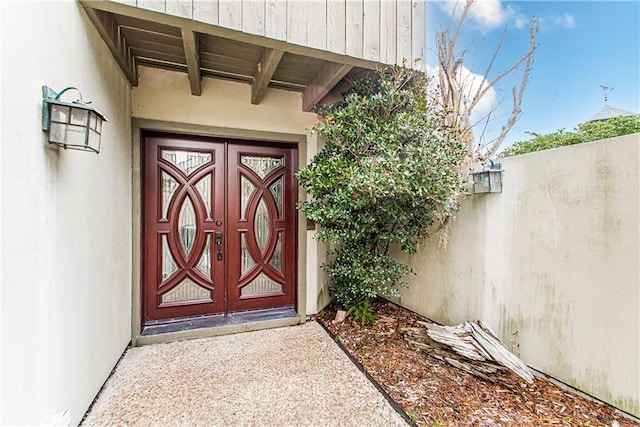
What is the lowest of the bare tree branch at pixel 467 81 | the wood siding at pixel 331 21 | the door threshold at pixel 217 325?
the door threshold at pixel 217 325

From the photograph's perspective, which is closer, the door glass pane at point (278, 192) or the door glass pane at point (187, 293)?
the door glass pane at point (187, 293)

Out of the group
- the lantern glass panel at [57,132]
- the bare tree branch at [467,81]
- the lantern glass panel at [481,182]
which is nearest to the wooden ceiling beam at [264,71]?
the lantern glass panel at [57,132]

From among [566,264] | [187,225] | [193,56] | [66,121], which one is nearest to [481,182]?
[566,264]

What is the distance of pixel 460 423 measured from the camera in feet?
6.13

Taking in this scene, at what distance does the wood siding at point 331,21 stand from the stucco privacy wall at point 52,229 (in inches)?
25.9

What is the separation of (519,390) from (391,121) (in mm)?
2690

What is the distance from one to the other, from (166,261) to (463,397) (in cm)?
336

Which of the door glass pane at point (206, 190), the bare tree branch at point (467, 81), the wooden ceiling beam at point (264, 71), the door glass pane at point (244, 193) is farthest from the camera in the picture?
the bare tree branch at point (467, 81)

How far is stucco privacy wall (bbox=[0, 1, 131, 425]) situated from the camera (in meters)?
1.18

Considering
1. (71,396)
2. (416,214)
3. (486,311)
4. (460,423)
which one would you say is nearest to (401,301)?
(486,311)

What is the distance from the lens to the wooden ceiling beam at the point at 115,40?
6.35ft

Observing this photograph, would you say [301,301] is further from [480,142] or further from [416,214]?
[480,142]

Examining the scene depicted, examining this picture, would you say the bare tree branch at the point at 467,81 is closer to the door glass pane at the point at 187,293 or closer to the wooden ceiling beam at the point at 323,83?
the wooden ceiling beam at the point at 323,83

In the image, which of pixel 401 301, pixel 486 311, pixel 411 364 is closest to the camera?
pixel 411 364
